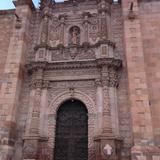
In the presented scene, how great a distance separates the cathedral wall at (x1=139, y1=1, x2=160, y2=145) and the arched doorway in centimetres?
269

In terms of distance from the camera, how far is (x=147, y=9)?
39.0 ft

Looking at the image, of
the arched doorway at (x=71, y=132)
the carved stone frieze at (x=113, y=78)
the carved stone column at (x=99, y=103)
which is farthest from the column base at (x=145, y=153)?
the carved stone frieze at (x=113, y=78)

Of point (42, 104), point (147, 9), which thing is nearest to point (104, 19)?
point (147, 9)

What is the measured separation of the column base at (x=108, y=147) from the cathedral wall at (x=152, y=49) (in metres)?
1.43

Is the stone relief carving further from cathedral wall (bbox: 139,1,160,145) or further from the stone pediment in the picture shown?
cathedral wall (bbox: 139,1,160,145)

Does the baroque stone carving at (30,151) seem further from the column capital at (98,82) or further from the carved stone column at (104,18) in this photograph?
the carved stone column at (104,18)

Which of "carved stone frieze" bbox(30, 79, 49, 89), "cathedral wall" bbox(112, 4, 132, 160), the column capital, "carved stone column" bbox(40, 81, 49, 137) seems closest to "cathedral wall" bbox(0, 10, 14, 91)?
"carved stone frieze" bbox(30, 79, 49, 89)

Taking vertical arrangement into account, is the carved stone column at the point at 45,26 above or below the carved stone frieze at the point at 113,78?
above

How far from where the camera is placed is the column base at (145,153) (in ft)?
28.7

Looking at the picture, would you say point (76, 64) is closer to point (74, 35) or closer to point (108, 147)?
point (74, 35)

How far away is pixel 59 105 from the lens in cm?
1080

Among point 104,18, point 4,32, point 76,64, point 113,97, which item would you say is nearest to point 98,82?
point 113,97

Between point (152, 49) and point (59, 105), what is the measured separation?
450 cm

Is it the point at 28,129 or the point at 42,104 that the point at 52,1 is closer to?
the point at 42,104
